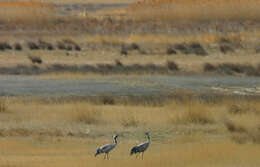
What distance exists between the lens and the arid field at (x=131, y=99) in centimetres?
1761

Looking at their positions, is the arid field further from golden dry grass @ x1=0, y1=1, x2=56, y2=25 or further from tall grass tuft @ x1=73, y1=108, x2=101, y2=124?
golden dry grass @ x1=0, y1=1, x2=56, y2=25

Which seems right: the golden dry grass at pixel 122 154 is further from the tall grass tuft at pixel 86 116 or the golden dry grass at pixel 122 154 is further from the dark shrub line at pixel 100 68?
the dark shrub line at pixel 100 68

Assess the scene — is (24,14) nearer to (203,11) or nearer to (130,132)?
(203,11)

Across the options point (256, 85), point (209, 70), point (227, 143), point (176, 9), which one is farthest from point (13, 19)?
point (227, 143)

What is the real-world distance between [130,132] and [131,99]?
→ 5.83m

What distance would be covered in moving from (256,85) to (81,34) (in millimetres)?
28090

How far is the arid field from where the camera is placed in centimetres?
1761

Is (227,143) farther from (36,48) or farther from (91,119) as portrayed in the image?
(36,48)

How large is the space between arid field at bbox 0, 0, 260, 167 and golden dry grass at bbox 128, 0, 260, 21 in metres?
10.5

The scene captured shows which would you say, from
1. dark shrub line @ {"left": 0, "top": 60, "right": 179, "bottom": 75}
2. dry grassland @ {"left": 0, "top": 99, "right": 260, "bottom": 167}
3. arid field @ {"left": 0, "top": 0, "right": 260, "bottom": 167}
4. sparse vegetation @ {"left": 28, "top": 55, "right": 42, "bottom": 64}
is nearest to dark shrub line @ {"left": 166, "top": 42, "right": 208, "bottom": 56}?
arid field @ {"left": 0, "top": 0, "right": 260, "bottom": 167}

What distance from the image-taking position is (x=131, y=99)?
26.1m

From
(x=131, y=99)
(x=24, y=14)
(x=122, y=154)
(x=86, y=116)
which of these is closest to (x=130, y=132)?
(x=86, y=116)

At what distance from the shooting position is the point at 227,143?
18500 mm

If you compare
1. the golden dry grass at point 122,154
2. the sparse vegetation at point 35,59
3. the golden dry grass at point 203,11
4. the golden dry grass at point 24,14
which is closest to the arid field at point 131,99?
the golden dry grass at point 122,154
